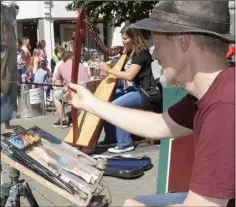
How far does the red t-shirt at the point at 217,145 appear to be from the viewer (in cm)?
130

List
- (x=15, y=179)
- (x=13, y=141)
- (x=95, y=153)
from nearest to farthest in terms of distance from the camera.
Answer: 1. (x=13, y=141)
2. (x=15, y=179)
3. (x=95, y=153)

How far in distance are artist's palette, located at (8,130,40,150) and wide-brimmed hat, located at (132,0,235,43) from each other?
0.79m

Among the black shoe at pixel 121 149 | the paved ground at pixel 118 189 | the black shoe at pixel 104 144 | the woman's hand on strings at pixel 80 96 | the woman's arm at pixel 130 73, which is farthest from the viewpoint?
the black shoe at pixel 104 144

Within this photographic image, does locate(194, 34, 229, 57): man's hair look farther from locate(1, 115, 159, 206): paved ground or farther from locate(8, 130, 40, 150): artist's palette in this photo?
locate(1, 115, 159, 206): paved ground

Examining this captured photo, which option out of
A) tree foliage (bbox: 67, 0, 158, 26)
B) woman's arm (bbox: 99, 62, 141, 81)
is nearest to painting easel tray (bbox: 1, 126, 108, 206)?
woman's arm (bbox: 99, 62, 141, 81)

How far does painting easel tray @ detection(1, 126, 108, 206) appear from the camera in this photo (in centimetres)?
191

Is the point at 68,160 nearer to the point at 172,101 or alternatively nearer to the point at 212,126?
the point at 172,101

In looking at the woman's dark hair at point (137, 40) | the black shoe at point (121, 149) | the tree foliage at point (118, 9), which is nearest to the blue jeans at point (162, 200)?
the woman's dark hair at point (137, 40)

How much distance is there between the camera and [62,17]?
16172 millimetres

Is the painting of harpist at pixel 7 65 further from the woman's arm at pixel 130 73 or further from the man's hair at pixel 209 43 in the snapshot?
the woman's arm at pixel 130 73

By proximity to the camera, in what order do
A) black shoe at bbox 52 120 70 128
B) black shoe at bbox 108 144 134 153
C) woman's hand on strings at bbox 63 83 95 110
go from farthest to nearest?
1. black shoe at bbox 52 120 70 128
2. black shoe at bbox 108 144 134 153
3. woman's hand on strings at bbox 63 83 95 110

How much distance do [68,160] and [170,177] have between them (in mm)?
897

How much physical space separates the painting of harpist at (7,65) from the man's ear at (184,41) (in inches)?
21.3

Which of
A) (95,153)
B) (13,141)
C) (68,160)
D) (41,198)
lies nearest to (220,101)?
(13,141)
